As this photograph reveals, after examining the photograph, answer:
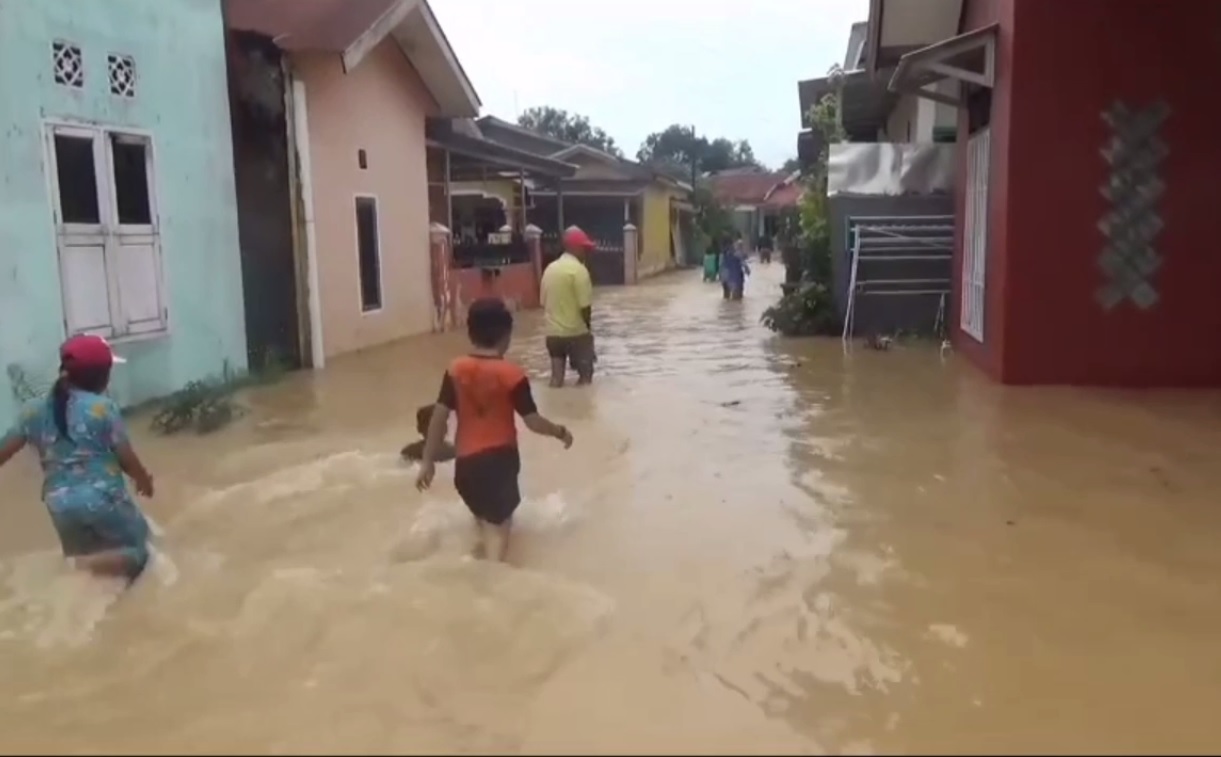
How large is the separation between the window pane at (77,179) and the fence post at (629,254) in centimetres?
2218

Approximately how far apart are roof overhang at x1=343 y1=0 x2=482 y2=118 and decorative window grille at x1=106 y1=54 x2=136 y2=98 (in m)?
3.25

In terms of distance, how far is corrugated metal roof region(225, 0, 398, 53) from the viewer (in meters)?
11.9

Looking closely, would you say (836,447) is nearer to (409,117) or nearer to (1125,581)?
(1125,581)

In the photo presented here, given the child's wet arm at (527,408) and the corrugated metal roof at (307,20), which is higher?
the corrugated metal roof at (307,20)

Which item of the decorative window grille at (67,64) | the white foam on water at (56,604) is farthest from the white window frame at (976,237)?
the white foam on water at (56,604)

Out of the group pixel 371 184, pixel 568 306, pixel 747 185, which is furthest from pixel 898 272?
pixel 747 185

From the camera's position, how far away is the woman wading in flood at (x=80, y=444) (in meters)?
4.93

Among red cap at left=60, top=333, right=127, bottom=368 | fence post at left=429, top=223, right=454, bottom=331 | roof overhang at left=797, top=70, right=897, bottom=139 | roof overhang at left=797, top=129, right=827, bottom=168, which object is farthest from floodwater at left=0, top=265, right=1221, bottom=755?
roof overhang at left=797, top=129, right=827, bottom=168

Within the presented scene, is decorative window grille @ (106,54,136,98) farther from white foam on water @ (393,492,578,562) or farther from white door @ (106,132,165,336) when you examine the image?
white foam on water @ (393,492,578,562)

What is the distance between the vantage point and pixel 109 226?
912 centimetres

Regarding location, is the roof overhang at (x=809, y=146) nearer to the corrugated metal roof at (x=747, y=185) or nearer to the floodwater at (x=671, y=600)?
the floodwater at (x=671, y=600)

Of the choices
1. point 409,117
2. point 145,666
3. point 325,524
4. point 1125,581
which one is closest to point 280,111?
point 409,117

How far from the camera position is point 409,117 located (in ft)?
54.2

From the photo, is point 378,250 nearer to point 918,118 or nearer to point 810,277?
point 810,277
